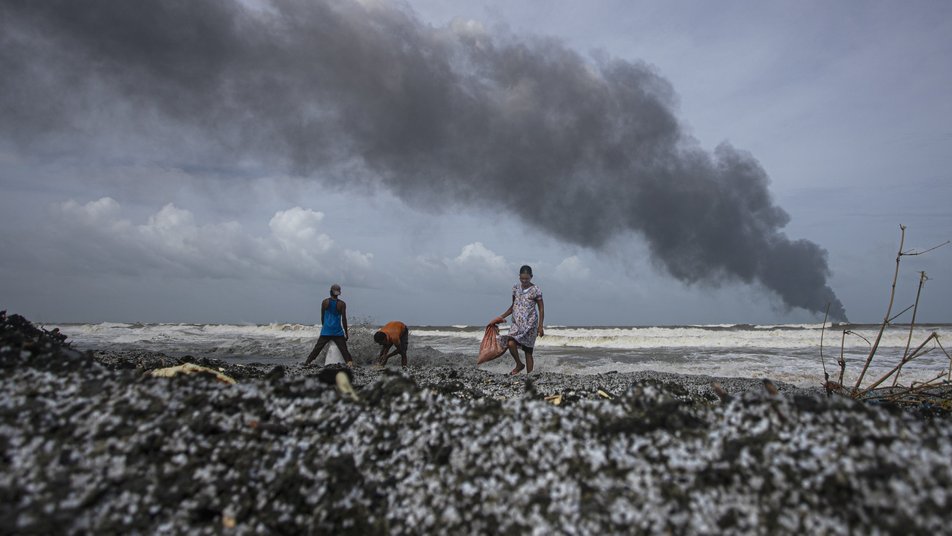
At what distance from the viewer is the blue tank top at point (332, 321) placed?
417 inches

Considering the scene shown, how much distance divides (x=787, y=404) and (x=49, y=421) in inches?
118

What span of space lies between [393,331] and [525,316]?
3.22 m

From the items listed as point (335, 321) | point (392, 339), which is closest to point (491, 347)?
point (392, 339)

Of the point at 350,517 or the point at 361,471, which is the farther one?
the point at 361,471

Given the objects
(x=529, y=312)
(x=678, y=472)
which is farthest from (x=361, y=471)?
(x=529, y=312)

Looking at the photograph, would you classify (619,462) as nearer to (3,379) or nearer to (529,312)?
(3,379)

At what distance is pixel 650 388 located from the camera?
97.0 inches

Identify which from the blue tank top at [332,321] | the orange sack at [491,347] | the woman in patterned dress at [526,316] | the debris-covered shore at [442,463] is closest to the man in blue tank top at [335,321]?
the blue tank top at [332,321]

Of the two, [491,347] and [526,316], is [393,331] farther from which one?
[526,316]

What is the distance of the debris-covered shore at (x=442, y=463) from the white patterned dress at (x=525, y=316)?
6731 millimetres

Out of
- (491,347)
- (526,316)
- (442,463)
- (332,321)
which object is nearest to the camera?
(442,463)

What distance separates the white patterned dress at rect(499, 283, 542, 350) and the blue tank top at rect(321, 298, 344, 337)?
3.53 meters

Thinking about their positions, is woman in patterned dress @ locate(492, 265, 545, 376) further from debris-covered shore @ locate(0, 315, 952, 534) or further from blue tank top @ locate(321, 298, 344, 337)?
debris-covered shore @ locate(0, 315, 952, 534)

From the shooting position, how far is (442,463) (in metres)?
2.18
